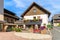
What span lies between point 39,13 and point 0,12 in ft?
79.9

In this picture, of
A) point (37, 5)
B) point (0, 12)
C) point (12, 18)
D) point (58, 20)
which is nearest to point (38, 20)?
point (37, 5)

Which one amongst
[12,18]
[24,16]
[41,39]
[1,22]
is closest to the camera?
[41,39]

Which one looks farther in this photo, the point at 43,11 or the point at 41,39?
the point at 43,11

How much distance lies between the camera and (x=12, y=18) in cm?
4544

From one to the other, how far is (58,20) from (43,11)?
28.4 meters

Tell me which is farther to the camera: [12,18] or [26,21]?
[26,21]

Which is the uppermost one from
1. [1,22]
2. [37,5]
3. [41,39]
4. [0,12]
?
[37,5]

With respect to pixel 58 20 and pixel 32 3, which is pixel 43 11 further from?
pixel 58 20

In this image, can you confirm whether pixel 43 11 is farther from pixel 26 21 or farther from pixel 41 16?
pixel 26 21

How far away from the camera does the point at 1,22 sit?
28000mm

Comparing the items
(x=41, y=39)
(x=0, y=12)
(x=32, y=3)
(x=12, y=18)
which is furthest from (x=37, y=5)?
(x=41, y=39)

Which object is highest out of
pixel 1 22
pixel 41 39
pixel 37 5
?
pixel 37 5

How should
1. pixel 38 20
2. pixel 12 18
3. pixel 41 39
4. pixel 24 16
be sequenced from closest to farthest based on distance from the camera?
pixel 41 39 → pixel 12 18 → pixel 38 20 → pixel 24 16

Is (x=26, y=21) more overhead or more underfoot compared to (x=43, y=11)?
more underfoot
